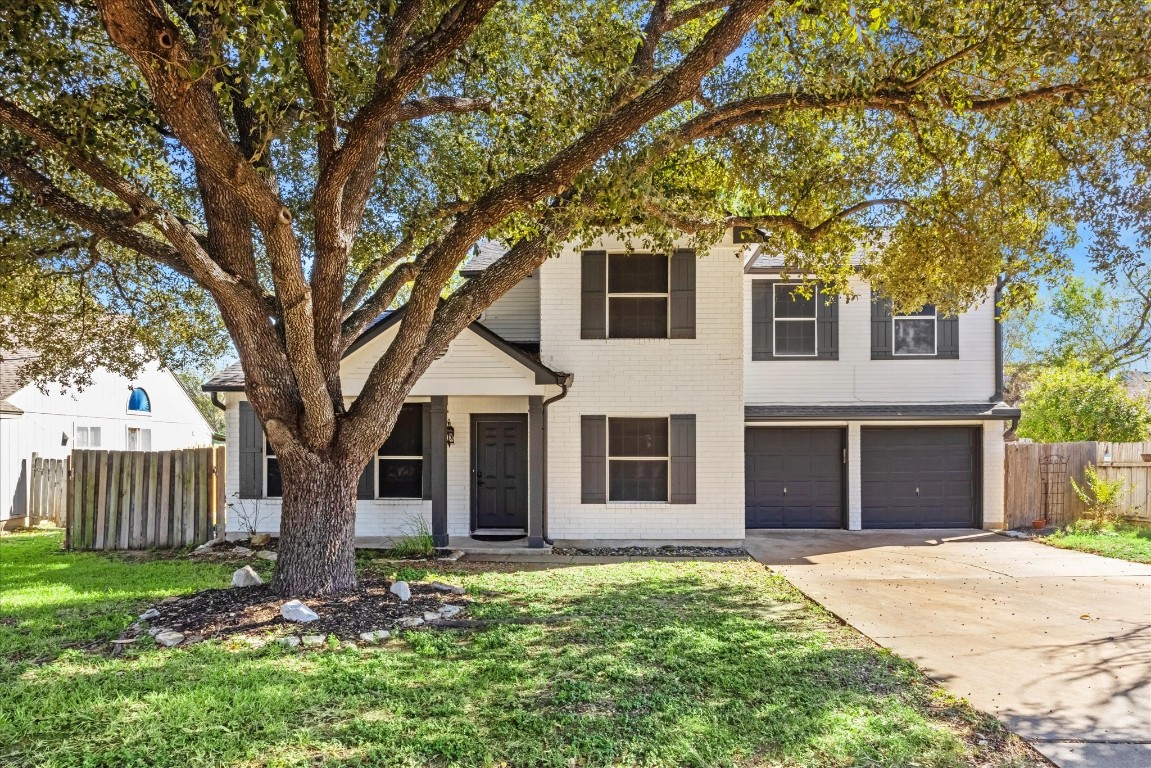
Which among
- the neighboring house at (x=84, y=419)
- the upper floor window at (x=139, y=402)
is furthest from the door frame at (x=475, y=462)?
the upper floor window at (x=139, y=402)

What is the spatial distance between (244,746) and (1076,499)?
14112 mm

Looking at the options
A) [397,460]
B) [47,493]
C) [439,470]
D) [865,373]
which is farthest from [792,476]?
[47,493]

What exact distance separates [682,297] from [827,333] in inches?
138

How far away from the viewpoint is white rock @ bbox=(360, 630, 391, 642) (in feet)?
18.4

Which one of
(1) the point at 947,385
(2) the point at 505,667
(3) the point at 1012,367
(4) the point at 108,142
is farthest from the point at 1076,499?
(3) the point at 1012,367

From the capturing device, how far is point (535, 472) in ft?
34.9

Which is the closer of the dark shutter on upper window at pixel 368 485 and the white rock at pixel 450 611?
the white rock at pixel 450 611

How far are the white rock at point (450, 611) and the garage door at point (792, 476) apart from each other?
776cm

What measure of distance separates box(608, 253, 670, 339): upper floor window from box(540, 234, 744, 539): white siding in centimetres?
23

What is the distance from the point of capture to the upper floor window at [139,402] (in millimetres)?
20234

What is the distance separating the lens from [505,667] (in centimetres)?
496

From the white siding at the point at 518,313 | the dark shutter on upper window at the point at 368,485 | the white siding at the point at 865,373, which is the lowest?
the dark shutter on upper window at the point at 368,485

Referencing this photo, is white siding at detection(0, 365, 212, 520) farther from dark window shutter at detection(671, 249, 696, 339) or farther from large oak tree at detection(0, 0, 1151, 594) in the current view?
dark window shutter at detection(671, 249, 696, 339)

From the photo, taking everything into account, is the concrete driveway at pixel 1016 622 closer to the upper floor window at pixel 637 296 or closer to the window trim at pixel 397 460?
the upper floor window at pixel 637 296
